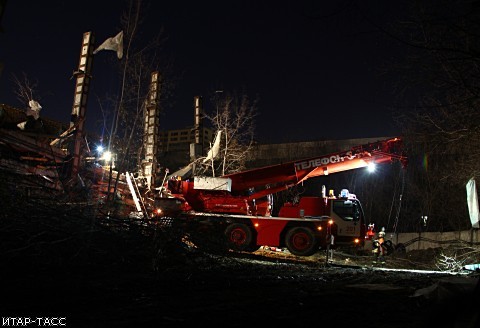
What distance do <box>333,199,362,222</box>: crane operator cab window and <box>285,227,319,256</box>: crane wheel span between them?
1.34m

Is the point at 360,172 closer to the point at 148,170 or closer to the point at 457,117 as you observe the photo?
the point at 148,170

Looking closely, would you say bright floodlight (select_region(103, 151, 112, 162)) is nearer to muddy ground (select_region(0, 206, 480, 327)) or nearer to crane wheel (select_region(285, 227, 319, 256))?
crane wheel (select_region(285, 227, 319, 256))

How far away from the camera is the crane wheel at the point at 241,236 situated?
523 inches

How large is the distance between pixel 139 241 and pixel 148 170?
46.0 feet

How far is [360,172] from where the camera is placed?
31.3 meters

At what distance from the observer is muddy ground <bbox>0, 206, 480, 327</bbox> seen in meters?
3.68

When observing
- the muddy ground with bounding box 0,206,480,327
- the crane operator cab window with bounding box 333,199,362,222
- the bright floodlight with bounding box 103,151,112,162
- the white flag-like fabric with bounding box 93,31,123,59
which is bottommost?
the muddy ground with bounding box 0,206,480,327

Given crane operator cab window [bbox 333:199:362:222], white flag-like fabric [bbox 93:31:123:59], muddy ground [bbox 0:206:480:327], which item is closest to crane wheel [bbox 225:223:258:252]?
crane operator cab window [bbox 333:199:362:222]

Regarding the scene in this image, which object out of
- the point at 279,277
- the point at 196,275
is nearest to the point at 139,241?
the point at 196,275

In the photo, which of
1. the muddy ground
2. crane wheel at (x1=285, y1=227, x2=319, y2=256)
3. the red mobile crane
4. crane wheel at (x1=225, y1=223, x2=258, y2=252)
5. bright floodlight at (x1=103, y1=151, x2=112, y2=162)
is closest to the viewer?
the muddy ground

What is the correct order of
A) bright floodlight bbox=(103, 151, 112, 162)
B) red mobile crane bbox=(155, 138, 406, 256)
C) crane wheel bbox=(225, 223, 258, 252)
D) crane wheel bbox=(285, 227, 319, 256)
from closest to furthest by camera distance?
crane wheel bbox=(285, 227, 319, 256), red mobile crane bbox=(155, 138, 406, 256), crane wheel bbox=(225, 223, 258, 252), bright floodlight bbox=(103, 151, 112, 162)

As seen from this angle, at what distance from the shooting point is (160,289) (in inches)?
205

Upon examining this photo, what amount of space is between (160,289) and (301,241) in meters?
8.58

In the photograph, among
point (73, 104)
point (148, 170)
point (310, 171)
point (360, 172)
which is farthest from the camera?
point (360, 172)
